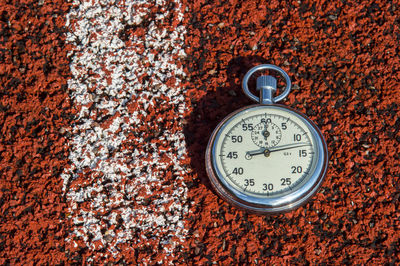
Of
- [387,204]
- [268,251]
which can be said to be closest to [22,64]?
[268,251]

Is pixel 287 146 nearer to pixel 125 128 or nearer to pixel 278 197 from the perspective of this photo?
pixel 278 197

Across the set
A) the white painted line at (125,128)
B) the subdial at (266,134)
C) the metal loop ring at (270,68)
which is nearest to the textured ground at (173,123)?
the white painted line at (125,128)

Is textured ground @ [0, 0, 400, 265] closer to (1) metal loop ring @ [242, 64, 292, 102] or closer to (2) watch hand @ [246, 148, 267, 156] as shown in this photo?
(1) metal loop ring @ [242, 64, 292, 102]

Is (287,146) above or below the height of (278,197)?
above

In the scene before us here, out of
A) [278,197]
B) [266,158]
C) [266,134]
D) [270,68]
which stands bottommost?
[278,197]

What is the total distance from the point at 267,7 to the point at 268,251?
4.00 feet

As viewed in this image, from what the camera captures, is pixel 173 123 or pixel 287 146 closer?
pixel 287 146

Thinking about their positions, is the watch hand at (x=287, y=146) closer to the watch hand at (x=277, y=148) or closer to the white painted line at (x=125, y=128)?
the watch hand at (x=277, y=148)

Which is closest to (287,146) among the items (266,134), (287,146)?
(287,146)

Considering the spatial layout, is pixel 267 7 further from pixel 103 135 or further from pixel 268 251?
pixel 268 251

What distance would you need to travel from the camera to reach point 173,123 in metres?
2.02

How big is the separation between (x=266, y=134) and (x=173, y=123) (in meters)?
0.46

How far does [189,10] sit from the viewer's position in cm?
214

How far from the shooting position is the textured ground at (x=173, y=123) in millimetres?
1898
